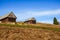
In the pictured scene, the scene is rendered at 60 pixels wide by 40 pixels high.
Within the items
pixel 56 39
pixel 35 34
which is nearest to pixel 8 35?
pixel 35 34

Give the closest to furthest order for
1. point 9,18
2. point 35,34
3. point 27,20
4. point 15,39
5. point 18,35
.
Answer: point 15,39
point 18,35
point 35,34
point 9,18
point 27,20

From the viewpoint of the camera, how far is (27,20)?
321 feet

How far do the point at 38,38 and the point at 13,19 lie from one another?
5200 centimetres

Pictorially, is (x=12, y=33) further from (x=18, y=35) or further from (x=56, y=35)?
(x=56, y=35)

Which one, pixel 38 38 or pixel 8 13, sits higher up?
pixel 8 13

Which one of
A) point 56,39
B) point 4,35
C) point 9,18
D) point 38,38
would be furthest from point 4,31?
point 9,18

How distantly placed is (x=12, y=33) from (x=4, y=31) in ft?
7.70

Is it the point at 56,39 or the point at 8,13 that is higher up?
the point at 8,13

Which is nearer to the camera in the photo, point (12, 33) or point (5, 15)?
point (12, 33)

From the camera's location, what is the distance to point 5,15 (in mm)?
82812

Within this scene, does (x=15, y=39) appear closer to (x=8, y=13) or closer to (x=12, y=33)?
(x=12, y=33)

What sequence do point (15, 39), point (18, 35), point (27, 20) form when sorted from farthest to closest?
point (27, 20), point (18, 35), point (15, 39)

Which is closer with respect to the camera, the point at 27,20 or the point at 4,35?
the point at 4,35

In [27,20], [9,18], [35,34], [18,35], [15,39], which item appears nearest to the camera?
[15,39]
